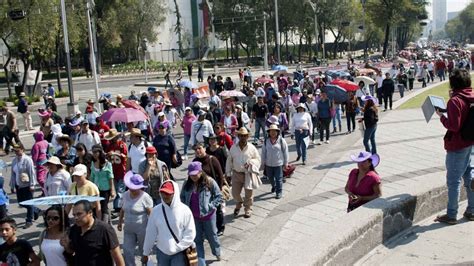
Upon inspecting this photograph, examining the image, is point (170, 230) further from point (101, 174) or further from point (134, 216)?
point (101, 174)

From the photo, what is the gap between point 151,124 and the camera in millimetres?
16281

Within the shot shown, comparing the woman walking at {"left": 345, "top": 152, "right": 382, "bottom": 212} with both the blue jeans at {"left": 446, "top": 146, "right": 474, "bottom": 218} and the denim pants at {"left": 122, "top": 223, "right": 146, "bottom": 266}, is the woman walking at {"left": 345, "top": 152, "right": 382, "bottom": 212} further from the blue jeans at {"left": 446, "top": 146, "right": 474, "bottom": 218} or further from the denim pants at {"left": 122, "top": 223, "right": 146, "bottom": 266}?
the denim pants at {"left": 122, "top": 223, "right": 146, "bottom": 266}

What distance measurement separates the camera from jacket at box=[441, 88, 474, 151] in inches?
224

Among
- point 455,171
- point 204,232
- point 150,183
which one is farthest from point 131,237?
point 455,171

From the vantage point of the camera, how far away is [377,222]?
553 centimetres

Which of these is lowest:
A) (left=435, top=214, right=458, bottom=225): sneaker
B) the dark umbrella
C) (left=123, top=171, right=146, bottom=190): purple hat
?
(left=435, top=214, right=458, bottom=225): sneaker

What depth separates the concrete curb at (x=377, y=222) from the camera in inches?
189

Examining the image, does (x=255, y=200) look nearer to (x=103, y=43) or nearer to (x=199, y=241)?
(x=199, y=241)

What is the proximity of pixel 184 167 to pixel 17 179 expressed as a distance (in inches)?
181

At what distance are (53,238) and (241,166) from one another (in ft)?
13.2

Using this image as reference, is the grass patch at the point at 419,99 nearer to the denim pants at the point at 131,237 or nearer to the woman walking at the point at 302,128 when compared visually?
the woman walking at the point at 302,128

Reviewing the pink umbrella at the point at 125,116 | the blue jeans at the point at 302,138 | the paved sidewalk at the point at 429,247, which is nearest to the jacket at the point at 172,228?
the paved sidewalk at the point at 429,247

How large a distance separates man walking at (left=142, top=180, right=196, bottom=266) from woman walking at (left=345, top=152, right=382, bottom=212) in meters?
2.07

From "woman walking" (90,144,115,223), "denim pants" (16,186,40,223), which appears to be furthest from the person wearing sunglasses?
"denim pants" (16,186,40,223)
